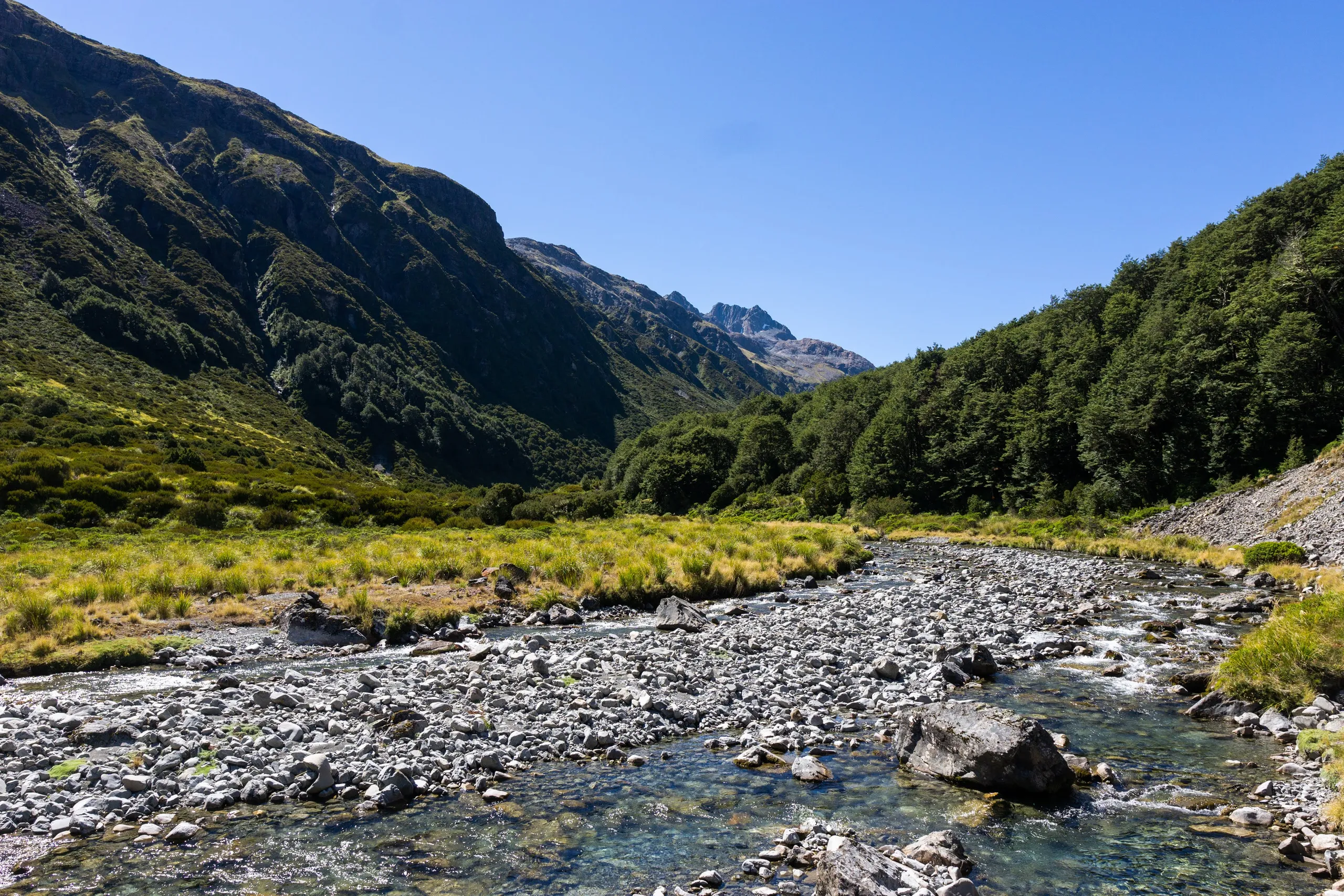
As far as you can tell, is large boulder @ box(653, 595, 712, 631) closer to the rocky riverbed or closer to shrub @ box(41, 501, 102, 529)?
the rocky riverbed

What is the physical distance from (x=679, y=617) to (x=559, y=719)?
9735 mm

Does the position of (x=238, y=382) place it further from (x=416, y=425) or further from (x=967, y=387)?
(x=967, y=387)

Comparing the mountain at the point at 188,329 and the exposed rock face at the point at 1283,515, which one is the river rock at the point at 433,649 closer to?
the exposed rock face at the point at 1283,515

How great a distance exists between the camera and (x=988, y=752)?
380 inches

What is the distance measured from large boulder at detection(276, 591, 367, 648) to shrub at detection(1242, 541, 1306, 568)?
36.6 meters

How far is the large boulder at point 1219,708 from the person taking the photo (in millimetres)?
12227

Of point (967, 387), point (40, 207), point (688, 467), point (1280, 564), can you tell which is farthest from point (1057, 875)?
point (40, 207)

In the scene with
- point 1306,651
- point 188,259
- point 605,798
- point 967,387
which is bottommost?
point 605,798

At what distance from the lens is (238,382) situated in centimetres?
13800

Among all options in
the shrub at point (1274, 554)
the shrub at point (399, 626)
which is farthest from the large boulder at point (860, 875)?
the shrub at point (1274, 554)

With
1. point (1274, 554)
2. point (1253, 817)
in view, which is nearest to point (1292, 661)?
point (1253, 817)

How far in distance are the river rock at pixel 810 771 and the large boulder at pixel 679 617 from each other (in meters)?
10.1

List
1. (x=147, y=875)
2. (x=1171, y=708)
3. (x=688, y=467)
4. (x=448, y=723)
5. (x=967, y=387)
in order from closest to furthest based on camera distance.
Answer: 1. (x=147, y=875)
2. (x=448, y=723)
3. (x=1171, y=708)
4. (x=967, y=387)
5. (x=688, y=467)

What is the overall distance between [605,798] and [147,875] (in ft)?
17.7
